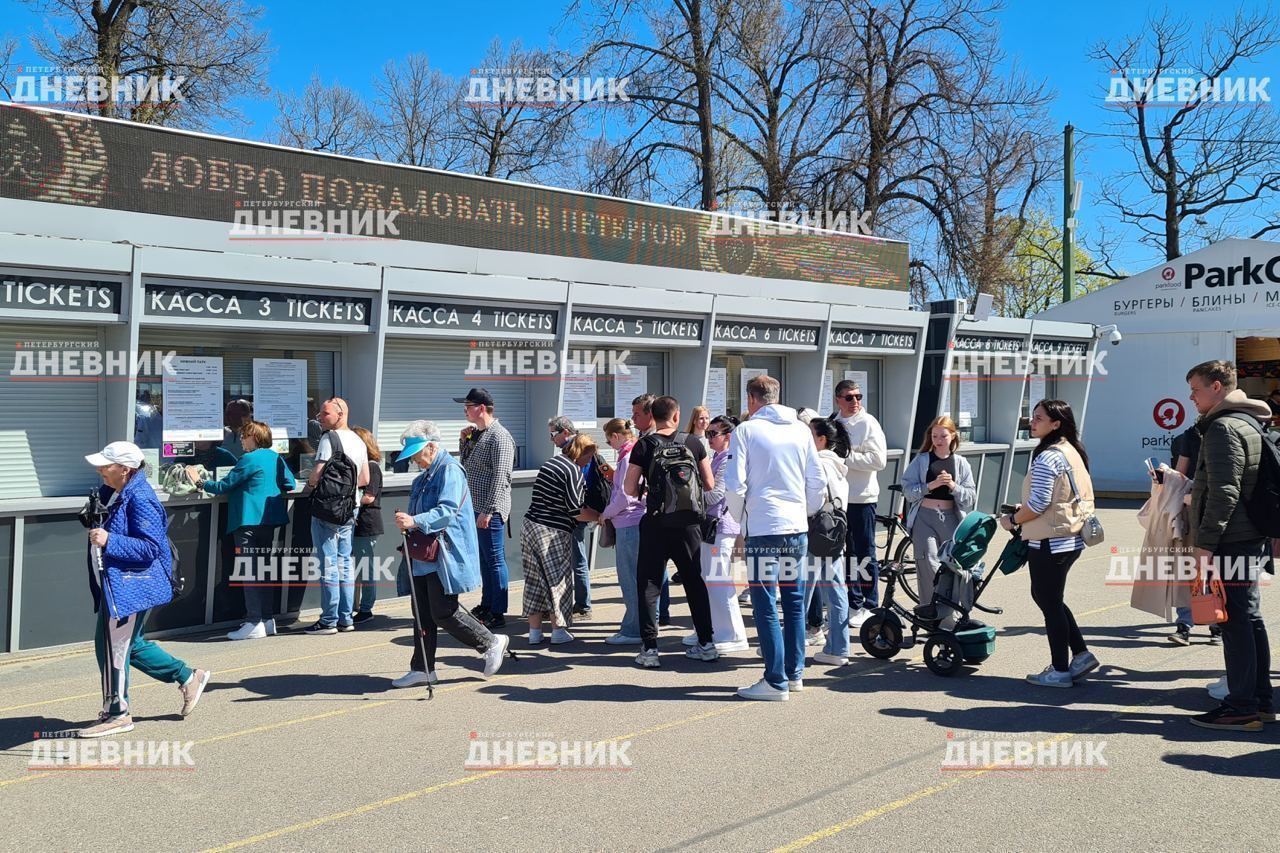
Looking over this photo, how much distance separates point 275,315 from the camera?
893 centimetres

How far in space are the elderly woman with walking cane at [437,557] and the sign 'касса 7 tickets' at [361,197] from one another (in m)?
3.29

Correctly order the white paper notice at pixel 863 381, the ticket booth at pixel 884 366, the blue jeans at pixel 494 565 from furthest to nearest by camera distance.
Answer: the white paper notice at pixel 863 381
the ticket booth at pixel 884 366
the blue jeans at pixel 494 565

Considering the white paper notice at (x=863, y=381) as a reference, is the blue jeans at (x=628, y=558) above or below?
below

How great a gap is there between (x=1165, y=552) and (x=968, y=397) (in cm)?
938

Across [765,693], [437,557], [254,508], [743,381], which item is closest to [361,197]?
[254,508]

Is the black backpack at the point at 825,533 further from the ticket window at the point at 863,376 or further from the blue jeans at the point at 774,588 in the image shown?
the ticket window at the point at 863,376

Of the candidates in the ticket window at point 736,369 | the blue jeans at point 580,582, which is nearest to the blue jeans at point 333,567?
the blue jeans at point 580,582

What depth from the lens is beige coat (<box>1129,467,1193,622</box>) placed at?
739cm

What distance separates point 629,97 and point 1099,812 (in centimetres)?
1844

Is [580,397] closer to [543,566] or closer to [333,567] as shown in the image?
[333,567]

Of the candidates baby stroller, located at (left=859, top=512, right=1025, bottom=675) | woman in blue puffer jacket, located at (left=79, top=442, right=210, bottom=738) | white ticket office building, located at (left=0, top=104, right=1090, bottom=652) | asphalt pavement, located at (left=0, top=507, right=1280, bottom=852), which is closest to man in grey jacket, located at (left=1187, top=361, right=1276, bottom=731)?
asphalt pavement, located at (left=0, top=507, right=1280, bottom=852)

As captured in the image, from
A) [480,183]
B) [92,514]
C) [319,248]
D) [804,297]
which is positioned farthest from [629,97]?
[92,514]

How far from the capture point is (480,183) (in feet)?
35.3

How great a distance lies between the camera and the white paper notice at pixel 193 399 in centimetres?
880
